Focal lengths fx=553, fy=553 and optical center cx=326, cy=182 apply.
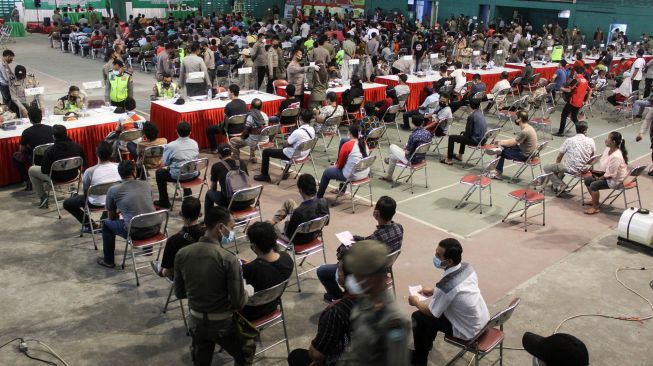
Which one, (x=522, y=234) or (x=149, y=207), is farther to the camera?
(x=522, y=234)

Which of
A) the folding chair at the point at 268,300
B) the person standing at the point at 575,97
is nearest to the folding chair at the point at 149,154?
the folding chair at the point at 268,300

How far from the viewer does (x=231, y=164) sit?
656cm

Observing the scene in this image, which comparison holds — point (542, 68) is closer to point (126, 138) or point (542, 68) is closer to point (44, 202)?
point (126, 138)

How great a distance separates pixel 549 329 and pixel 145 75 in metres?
15.3

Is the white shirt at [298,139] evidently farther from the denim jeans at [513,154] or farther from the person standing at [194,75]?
the person standing at [194,75]

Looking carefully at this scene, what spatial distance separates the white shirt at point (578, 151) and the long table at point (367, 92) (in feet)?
16.8

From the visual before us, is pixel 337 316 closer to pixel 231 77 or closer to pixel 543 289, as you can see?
pixel 543 289

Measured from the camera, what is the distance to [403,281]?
595cm

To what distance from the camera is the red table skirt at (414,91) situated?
13602 mm

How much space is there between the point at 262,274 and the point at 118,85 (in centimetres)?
709

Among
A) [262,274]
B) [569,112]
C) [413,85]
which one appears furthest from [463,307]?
[413,85]

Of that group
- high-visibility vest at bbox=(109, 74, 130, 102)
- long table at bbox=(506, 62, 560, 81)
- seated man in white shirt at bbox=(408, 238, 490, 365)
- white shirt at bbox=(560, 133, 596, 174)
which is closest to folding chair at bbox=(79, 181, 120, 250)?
seated man in white shirt at bbox=(408, 238, 490, 365)

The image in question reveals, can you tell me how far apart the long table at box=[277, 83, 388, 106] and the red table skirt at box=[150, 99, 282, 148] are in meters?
2.38

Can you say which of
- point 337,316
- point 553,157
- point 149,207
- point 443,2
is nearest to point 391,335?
point 337,316
